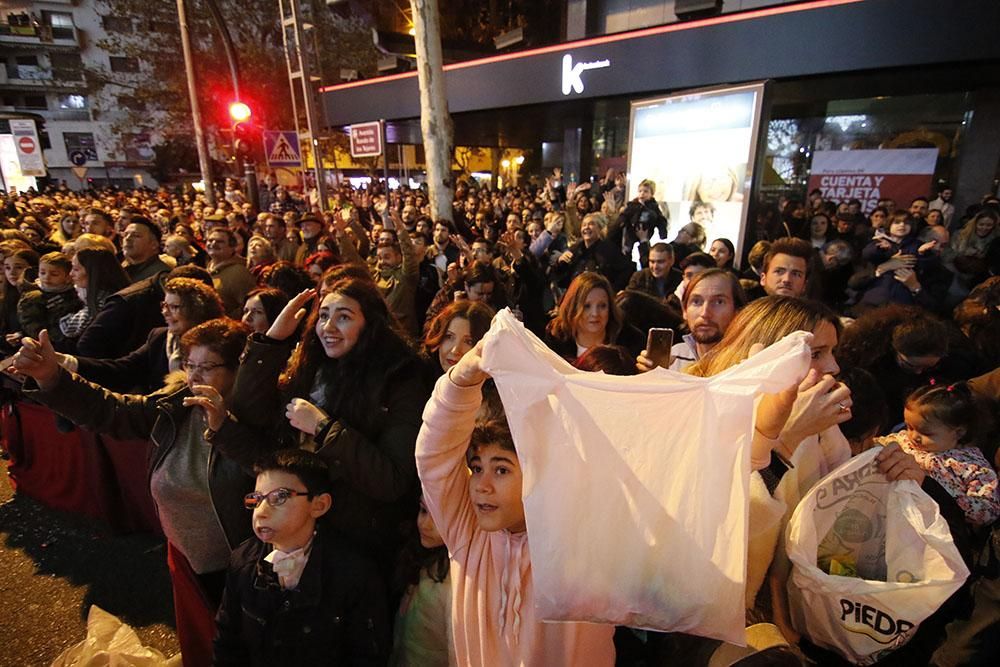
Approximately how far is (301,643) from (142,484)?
2.38 meters

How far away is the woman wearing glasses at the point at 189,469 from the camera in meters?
2.29

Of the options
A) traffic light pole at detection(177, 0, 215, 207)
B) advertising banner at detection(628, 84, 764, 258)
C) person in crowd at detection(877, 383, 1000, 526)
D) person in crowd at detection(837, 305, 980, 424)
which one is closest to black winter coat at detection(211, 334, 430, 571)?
person in crowd at detection(877, 383, 1000, 526)

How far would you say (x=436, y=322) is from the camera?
2.91m

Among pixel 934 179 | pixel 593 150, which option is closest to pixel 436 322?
pixel 934 179

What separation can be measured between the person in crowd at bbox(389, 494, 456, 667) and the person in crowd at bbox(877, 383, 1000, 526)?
6.02 feet

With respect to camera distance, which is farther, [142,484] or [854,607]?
[142,484]

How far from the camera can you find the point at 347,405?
221 cm

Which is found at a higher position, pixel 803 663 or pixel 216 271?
pixel 216 271

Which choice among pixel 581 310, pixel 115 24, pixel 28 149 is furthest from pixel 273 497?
pixel 115 24

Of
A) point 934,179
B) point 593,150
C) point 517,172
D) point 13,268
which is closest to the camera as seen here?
point 13,268

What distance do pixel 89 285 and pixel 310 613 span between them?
11.5 feet

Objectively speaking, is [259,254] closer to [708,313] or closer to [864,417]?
[708,313]

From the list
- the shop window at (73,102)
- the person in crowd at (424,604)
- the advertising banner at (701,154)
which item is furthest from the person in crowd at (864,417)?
the shop window at (73,102)

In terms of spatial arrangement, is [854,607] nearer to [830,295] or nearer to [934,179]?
[830,295]
